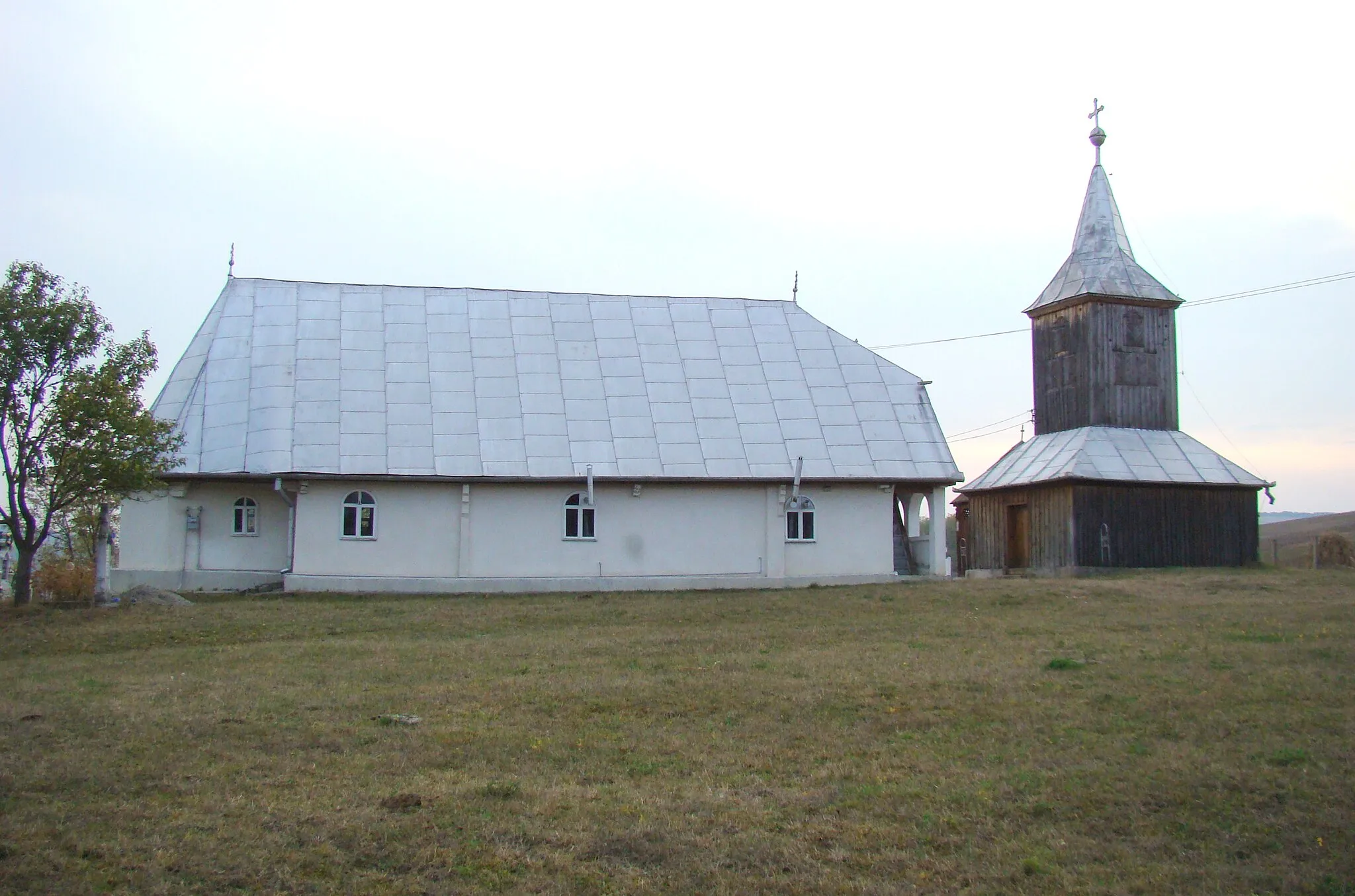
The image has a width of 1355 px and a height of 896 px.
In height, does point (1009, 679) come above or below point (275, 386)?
below

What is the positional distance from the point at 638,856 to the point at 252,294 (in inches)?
1077

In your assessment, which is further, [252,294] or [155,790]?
[252,294]

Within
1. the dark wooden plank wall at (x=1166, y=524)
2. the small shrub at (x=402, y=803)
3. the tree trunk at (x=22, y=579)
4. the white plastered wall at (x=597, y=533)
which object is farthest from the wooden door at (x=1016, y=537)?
the small shrub at (x=402, y=803)

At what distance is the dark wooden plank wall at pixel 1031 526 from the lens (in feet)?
112

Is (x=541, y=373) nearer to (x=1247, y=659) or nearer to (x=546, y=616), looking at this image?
(x=546, y=616)

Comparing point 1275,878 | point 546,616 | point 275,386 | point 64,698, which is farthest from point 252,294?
point 1275,878

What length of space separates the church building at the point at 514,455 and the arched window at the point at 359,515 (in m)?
0.06

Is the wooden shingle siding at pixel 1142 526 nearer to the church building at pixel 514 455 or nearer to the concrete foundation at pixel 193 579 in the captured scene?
the church building at pixel 514 455

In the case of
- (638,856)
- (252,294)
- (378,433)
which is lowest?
(638,856)

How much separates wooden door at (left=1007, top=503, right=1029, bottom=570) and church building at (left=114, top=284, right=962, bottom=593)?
6757 millimetres

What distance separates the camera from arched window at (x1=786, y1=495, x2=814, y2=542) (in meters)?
29.1

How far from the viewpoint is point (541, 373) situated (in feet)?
100

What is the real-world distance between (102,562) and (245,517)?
4.47 metres

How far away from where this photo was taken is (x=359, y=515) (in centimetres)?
2733
